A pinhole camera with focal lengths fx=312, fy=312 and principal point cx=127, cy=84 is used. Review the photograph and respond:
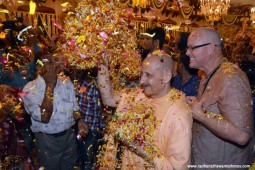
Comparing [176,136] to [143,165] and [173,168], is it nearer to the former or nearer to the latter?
[173,168]

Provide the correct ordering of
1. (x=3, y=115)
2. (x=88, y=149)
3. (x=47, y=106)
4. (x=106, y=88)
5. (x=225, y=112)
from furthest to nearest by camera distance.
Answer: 1. (x=88, y=149)
2. (x=47, y=106)
3. (x=3, y=115)
4. (x=106, y=88)
5. (x=225, y=112)

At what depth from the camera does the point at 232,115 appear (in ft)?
8.27

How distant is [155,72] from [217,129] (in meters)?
0.68

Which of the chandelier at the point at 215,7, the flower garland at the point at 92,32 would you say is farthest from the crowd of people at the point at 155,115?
the chandelier at the point at 215,7

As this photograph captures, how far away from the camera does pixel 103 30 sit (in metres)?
2.56

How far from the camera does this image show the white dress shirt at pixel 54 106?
152 inches

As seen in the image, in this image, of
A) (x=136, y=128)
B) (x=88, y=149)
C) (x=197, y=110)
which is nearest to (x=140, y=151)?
(x=136, y=128)

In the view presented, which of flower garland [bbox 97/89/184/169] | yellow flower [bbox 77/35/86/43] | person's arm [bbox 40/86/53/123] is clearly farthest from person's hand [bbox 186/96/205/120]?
person's arm [bbox 40/86/53/123]

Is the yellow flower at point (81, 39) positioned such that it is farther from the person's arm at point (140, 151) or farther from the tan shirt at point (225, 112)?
the tan shirt at point (225, 112)

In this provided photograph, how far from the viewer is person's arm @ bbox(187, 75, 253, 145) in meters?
2.48

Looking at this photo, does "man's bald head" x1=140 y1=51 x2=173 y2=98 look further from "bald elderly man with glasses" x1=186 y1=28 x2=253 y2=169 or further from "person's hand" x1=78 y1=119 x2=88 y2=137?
"person's hand" x1=78 y1=119 x2=88 y2=137

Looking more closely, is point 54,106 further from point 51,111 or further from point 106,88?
point 106,88

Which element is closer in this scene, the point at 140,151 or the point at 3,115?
the point at 140,151

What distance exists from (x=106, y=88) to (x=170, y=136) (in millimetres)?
844
